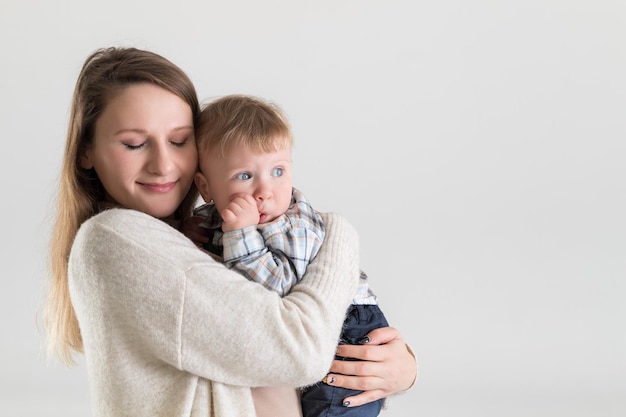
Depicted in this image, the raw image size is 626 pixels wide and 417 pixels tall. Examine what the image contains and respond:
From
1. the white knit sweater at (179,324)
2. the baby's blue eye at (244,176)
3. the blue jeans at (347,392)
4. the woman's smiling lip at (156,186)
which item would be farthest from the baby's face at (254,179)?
the blue jeans at (347,392)

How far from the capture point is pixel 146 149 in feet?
8.63

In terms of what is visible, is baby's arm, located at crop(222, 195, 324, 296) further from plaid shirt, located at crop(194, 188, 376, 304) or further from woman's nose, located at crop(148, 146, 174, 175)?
woman's nose, located at crop(148, 146, 174, 175)

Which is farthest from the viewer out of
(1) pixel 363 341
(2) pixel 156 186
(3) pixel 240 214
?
(1) pixel 363 341

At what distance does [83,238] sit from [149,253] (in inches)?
7.9

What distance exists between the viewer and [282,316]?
2.37m

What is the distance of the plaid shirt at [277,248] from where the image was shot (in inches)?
98.0

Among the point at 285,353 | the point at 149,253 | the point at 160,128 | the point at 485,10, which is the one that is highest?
the point at 485,10

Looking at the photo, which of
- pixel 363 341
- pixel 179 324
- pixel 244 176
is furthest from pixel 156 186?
pixel 363 341

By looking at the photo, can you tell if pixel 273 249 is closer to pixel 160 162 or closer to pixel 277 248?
pixel 277 248

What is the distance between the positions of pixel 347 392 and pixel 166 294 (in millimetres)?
631

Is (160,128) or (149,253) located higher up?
(160,128)

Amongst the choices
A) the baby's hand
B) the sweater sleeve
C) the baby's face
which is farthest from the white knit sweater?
the baby's face

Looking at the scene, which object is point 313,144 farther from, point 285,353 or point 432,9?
point 285,353

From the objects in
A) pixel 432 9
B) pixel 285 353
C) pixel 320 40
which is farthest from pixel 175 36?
pixel 285 353
